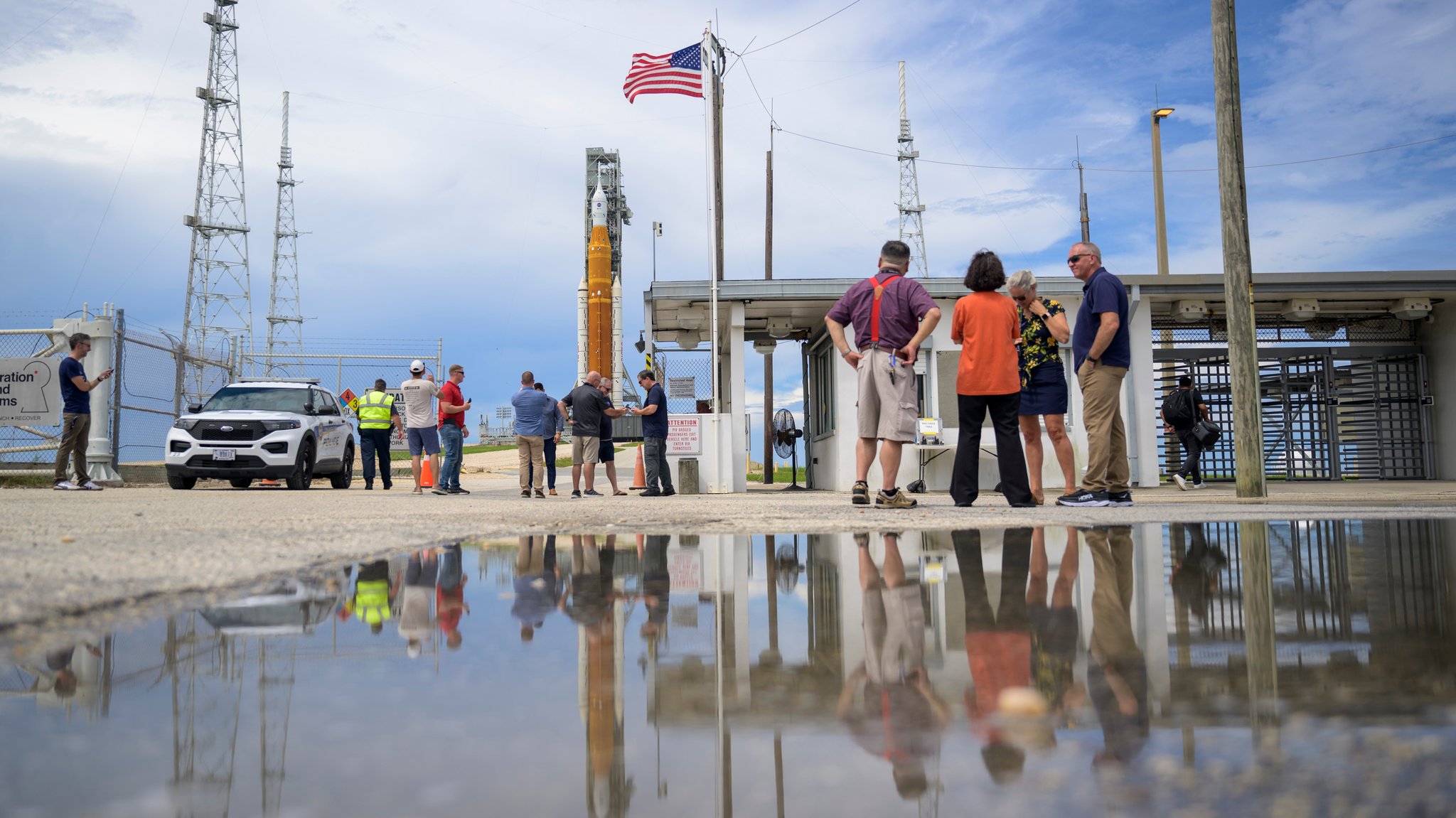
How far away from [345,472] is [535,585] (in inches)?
610

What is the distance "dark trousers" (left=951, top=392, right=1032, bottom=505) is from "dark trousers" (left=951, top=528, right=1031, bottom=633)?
276cm

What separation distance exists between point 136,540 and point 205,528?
0.73 meters

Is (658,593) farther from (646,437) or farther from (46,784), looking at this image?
(646,437)

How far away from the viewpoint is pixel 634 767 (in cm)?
112

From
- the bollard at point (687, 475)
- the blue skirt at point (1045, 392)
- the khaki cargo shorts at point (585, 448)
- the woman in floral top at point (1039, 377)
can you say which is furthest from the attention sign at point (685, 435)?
the blue skirt at point (1045, 392)

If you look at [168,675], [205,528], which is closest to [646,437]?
[205,528]

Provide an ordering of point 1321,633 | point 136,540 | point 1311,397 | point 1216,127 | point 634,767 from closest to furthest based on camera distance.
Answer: point 634,767 < point 1321,633 < point 136,540 < point 1216,127 < point 1311,397

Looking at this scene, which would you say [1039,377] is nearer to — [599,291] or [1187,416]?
[1187,416]

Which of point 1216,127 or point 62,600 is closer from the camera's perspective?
point 62,600

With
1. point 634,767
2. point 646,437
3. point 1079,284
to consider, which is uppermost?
point 1079,284

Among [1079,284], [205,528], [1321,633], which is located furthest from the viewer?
[1079,284]

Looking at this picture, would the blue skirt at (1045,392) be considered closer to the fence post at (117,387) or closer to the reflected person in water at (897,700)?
the reflected person in water at (897,700)

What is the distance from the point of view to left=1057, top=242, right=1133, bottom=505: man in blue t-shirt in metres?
6.85

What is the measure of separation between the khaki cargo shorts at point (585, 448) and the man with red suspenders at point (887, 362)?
7.65 m
